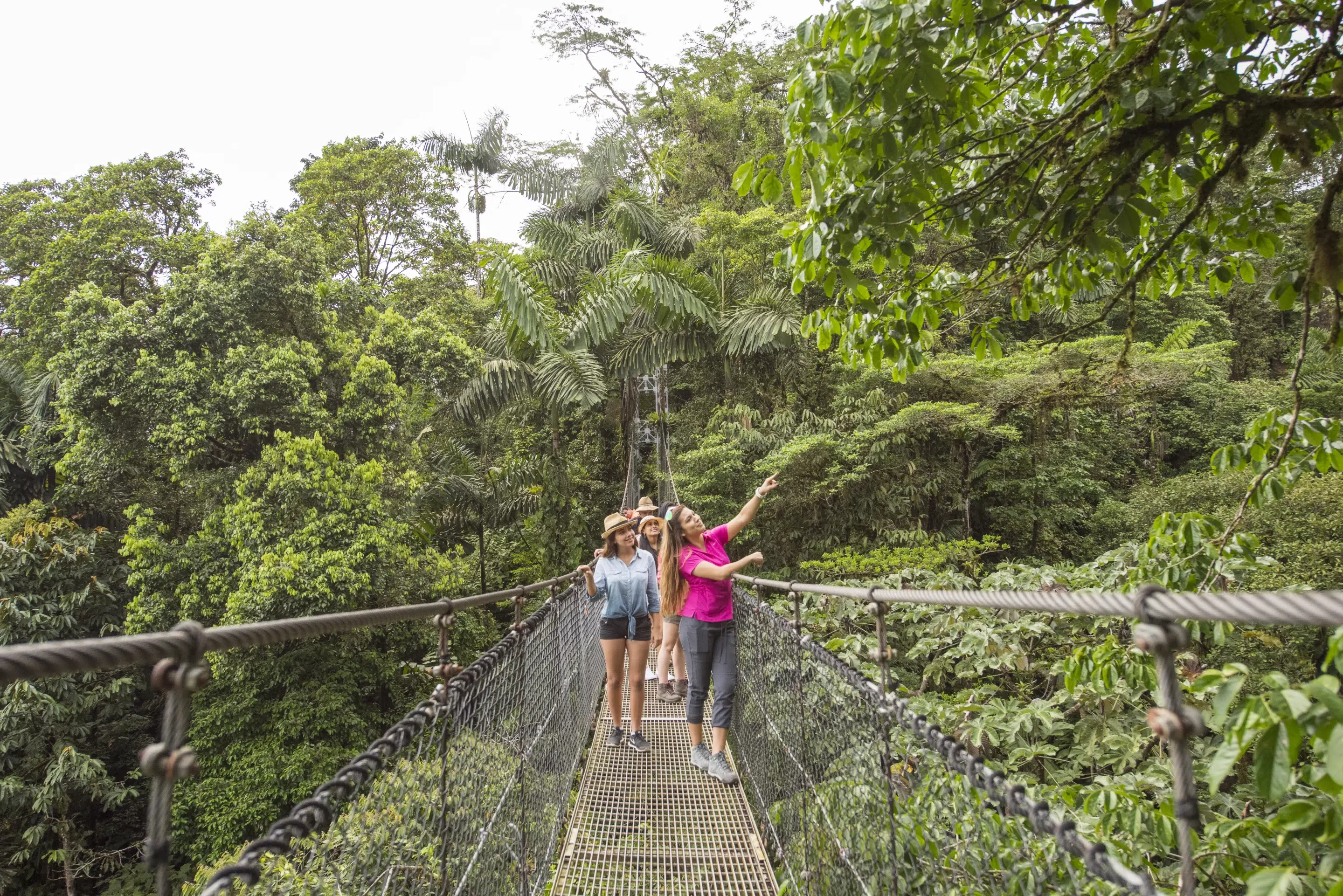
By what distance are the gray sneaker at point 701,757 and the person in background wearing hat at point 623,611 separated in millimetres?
298

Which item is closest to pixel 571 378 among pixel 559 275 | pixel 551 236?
pixel 559 275

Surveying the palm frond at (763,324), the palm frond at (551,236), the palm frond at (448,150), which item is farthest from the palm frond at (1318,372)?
the palm frond at (448,150)

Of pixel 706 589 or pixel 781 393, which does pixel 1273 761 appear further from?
pixel 781 393

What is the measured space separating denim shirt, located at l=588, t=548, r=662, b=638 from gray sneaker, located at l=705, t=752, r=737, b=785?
57 cm

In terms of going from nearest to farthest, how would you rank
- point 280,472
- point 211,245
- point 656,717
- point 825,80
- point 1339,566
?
point 825,80 → point 656,717 → point 1339,566 → point 280,472 → point 211,245

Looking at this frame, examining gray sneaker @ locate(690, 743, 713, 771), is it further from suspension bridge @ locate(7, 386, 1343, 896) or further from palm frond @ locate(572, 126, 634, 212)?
palm frond @ locate(572, 126, 634, 212)

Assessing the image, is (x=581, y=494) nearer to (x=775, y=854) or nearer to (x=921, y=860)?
(x=775, y=854)

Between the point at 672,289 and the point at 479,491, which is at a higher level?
the point at 672,289

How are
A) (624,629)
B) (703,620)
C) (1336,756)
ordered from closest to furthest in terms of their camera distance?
1. (1336,756)
2. (703,620)
3. (624,629)

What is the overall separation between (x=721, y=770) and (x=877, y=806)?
1.37 metres

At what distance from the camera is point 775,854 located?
216cm

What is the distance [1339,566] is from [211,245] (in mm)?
10357

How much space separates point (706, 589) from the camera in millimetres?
2475

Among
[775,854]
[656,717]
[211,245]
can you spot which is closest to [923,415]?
[656,717]
